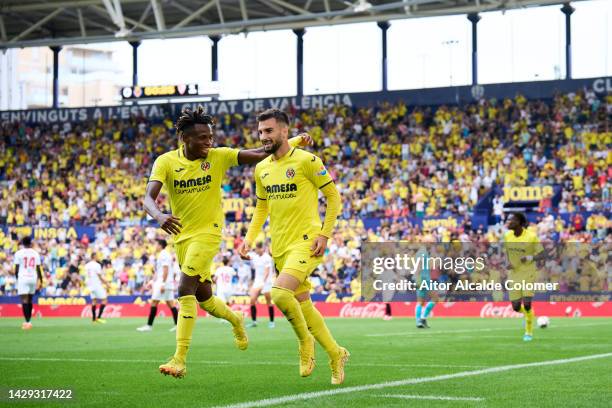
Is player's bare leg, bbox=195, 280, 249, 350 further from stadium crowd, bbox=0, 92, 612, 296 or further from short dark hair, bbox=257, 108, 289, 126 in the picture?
stadium crowd, bbox=0, 92, 612, 296

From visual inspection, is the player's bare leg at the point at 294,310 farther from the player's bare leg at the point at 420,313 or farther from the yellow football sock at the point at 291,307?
the player's bare leg at the point at 420,313

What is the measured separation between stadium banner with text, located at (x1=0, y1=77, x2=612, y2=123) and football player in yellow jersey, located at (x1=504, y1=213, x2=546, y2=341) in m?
23.8

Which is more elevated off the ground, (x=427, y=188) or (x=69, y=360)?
(x=427, y=188)

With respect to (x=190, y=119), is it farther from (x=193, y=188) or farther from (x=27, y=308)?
(x=27, y=308)

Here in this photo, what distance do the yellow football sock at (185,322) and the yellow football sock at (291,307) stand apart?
1003 mm

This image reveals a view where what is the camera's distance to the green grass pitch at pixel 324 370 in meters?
8.94

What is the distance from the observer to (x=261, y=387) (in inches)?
394

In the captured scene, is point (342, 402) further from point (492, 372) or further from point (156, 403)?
point (492, 372)

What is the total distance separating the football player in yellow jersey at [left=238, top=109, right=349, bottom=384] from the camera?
400 inches

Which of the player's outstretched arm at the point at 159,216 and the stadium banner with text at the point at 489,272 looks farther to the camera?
the stadium banner with text at the point at 489,272

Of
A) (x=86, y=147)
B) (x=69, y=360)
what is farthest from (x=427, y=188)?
(x=69, y=360)

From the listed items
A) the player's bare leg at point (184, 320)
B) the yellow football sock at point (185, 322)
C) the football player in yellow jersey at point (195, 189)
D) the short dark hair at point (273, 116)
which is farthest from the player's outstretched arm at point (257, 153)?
the yellow football sock at point (185, 322)

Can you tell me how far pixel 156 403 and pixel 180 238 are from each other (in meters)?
2.44

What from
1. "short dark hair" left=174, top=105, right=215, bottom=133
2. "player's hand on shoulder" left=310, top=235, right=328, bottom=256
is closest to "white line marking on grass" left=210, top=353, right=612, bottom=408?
"player's hand on shoulder" left=310, top=235, right=328, bottom=256
